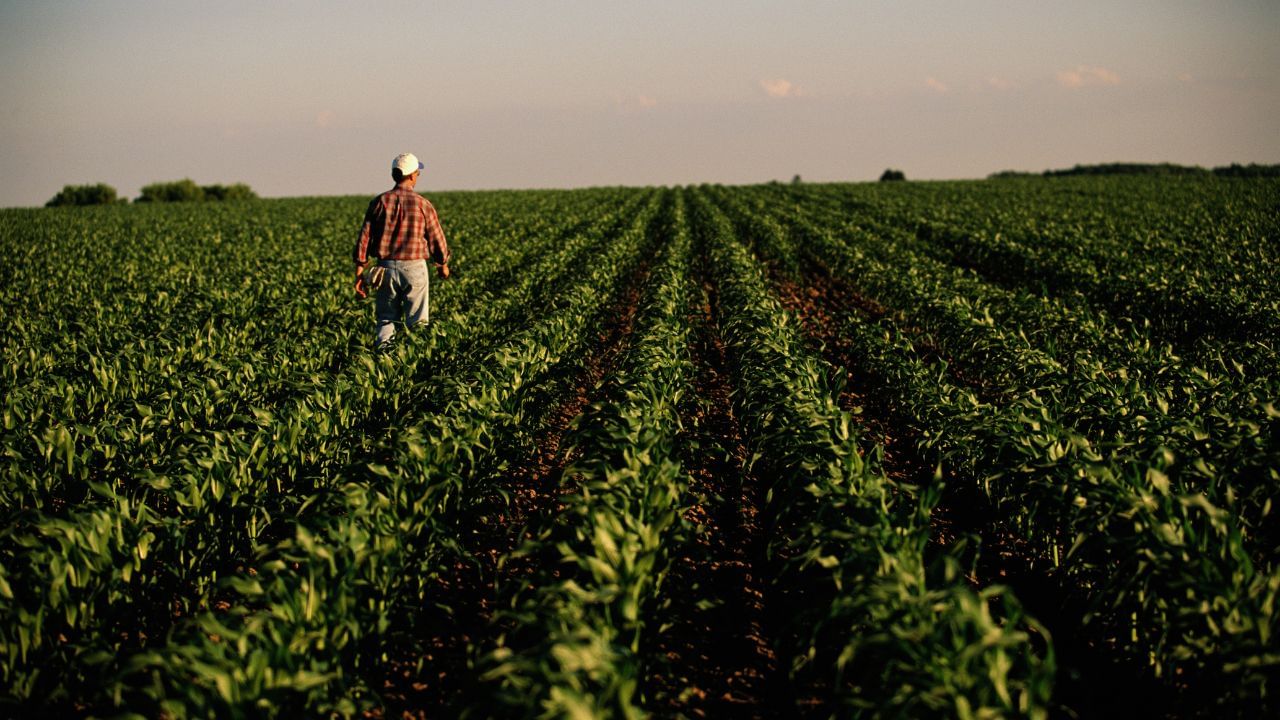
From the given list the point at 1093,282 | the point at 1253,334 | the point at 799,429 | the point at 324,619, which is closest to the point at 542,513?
the point at 324,619

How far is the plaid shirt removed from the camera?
26.7 feet

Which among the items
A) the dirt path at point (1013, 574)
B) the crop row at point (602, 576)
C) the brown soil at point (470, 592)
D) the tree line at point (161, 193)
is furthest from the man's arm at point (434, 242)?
the tree line at point (161, 193)

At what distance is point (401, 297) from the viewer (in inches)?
339

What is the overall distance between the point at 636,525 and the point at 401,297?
612cm

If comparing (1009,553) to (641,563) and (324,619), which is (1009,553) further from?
(324,619)

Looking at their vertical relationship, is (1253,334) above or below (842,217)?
below

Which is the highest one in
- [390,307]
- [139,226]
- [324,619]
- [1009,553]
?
[139,226]

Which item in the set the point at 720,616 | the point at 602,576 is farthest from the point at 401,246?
the point at 602,576

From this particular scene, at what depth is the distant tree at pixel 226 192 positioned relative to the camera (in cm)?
7912

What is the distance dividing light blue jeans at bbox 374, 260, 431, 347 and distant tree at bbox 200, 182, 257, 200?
81961mm

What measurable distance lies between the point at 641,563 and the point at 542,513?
97cm

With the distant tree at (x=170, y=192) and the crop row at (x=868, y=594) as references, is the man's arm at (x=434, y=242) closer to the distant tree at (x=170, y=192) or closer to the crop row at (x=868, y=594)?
the crop row at (x=868, y=594)

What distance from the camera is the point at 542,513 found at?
4.04 meters

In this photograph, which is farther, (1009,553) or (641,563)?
(1009,553)
